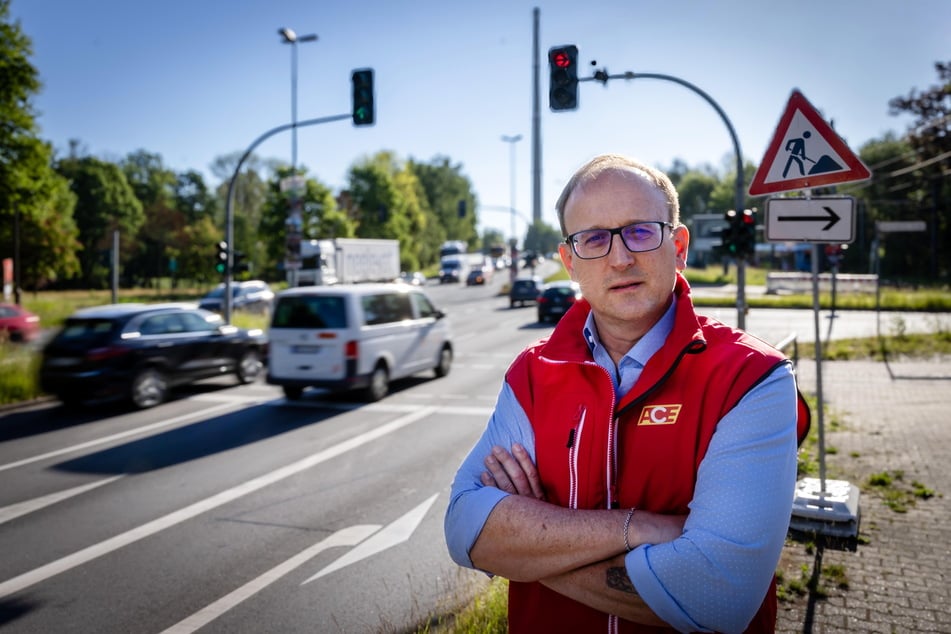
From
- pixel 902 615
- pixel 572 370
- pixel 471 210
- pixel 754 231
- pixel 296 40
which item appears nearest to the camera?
pixel 572 370

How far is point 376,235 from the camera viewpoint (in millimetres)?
73688

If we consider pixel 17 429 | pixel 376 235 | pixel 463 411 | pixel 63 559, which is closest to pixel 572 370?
pixel 63 559

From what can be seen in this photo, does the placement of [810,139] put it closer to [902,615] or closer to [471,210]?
[902,615]

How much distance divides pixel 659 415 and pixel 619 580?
1.31 feet

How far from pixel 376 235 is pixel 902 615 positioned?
234ft

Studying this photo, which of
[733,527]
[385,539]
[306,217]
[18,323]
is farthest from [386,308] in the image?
[306,217]

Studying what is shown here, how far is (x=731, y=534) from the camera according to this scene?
1.66 meters

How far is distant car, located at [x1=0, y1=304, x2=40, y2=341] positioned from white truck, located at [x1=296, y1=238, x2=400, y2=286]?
1508cm

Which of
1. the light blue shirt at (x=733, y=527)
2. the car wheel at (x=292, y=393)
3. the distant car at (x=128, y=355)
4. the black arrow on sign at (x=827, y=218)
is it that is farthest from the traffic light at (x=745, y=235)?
the light blue shirt at (x=733, y=527)

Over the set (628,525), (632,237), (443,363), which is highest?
(632,237)

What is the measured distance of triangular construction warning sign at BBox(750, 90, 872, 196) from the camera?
5.13 metres

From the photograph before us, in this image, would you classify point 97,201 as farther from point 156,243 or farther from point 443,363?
point 443,363

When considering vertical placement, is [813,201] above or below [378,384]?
above

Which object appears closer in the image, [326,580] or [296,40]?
[326,580]
